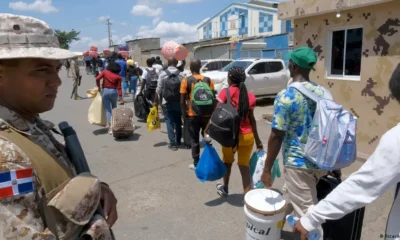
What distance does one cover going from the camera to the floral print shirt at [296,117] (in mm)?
2498

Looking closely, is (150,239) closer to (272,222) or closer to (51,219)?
(272,222)

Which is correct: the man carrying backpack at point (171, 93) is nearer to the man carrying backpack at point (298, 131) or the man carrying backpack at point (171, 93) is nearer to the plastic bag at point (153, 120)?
the plastic bag at point (153, 120)

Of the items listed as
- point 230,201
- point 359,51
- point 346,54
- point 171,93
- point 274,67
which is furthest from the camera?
point 274,67

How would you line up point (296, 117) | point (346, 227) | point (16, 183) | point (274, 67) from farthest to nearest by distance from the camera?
point (274, 67) < point (296, 117) < point (346, 227) < point (16, 183)

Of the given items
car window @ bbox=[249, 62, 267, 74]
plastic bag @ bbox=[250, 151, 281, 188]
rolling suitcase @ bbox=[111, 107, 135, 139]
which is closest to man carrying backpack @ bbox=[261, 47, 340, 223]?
plastic bag @ bbox=[250, 151, 281, 188]

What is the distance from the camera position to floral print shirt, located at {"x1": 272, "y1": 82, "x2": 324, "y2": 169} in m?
2.50

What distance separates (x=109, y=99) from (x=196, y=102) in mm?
3173

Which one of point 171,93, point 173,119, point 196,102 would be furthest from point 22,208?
point 173,119

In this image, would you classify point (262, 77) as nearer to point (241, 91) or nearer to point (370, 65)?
point (370, 65)

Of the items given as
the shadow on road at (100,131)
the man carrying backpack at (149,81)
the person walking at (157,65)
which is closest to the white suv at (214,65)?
the person walking at (157,65)

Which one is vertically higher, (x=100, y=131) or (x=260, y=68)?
(x=260, y=68)

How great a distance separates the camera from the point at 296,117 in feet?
8.25

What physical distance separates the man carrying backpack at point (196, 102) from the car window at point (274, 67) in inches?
294

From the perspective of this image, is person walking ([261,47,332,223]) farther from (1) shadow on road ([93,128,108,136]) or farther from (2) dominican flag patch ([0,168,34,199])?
(1) shadow on road ([93,128,108,136])
